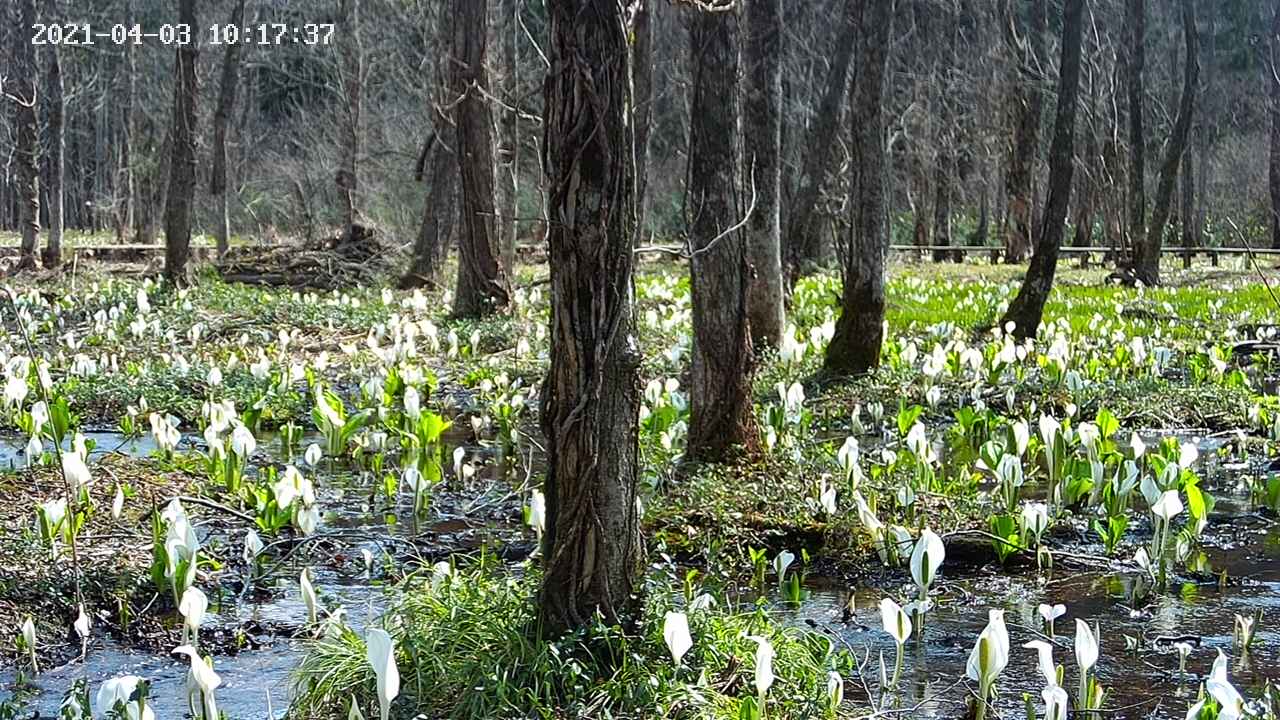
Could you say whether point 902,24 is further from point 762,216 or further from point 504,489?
point 504,489

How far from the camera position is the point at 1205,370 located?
9375 mm

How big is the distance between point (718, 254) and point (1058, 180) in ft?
19.0

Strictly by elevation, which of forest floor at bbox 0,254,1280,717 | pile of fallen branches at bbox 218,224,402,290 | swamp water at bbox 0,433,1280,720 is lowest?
swamp water at bbox 0,433,1280,720

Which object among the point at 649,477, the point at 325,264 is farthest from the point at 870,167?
the point at 325,264

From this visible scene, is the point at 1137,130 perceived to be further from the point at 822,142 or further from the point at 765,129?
the point at 765,129

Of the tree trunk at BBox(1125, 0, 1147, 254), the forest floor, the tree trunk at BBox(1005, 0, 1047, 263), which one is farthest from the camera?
the tree trunk at BBox(1005, 0, 1047, 263)

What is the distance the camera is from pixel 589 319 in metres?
3.57

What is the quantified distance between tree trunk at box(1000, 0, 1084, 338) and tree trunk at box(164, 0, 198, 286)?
37.1 ft

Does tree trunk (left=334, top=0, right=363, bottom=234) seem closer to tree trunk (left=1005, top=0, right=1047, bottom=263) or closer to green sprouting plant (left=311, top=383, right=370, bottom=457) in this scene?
tree trunk (left=1005, top=0, right=1047, bottom=263)

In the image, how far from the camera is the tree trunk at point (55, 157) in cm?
2053

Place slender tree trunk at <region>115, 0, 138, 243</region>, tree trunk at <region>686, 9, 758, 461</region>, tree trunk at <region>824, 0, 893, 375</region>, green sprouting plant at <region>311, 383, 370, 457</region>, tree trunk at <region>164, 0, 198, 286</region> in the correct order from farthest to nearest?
slender tree trunk at <region>115, 0, 138, 243</region> < tree trunk at <region>164, 0, 198, 286</region> < tree trunk at <region>824, 0, 893, 375</region> < green sprouting plant at <region>311, 383, 370, 457</region> < tree trunk at <region>686, 9, 758, 461</region>

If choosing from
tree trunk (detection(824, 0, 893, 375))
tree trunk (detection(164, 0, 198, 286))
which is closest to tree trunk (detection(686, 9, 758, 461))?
tree trunk (detection(824, 0, 893, 375))

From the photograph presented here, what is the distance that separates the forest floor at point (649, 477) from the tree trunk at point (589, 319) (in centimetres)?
41

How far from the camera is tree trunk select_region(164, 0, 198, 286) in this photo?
17859 millimetres
